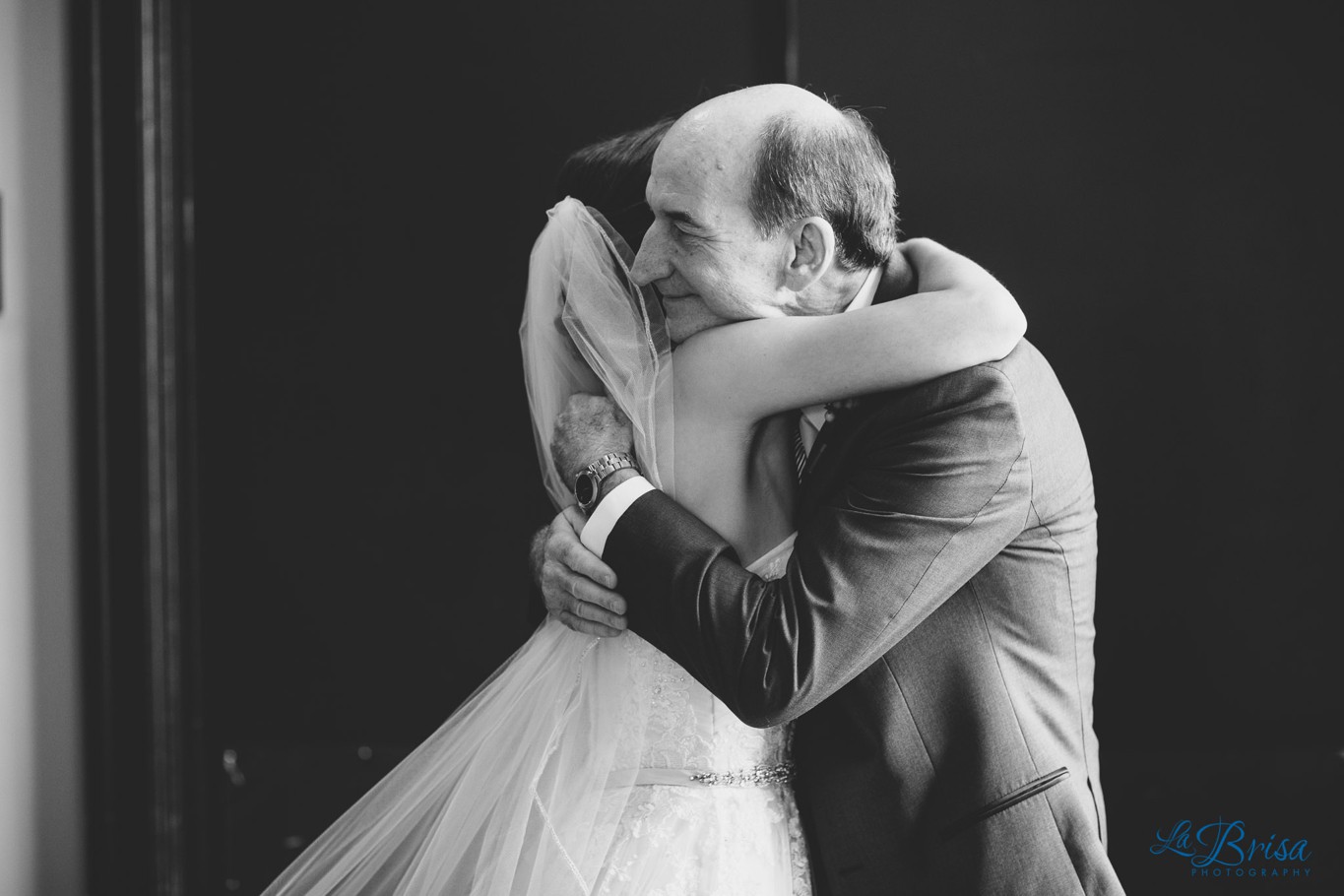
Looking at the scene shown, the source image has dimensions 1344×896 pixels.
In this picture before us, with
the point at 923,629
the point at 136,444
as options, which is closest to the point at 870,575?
the point at 923,629

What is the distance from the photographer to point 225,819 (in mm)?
2574

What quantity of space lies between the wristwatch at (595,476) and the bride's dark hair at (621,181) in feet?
1.40

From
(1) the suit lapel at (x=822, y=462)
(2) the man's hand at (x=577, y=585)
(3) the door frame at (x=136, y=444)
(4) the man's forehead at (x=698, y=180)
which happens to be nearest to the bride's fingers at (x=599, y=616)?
(2) the man's hand at (x=577, y=585)

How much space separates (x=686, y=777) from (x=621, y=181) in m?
0.85

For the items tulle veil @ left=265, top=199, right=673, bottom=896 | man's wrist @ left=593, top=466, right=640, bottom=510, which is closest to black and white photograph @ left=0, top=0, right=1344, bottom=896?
tulle veil @ left=265, top=199, right=673, bottom=896

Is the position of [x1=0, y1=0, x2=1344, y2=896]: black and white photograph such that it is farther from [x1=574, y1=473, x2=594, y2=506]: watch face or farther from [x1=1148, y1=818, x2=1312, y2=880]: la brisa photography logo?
[x1=574, y1=473, x2=594, y2=506]: watch face

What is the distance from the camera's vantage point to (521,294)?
2455mm

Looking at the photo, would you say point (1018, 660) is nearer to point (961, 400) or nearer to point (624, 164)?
point (961, 400)

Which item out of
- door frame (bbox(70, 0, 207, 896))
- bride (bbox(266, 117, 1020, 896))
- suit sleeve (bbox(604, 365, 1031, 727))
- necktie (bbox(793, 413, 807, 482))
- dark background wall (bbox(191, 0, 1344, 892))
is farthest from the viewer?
door frame (bbox(70, 0, 207, 896))

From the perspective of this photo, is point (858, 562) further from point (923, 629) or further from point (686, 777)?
point (686, 777)

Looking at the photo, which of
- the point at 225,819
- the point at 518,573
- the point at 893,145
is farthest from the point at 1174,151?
the point at 225,819

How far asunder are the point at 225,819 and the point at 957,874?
1.97 m

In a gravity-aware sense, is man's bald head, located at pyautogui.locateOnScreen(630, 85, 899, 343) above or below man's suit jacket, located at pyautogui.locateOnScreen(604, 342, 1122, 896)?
above

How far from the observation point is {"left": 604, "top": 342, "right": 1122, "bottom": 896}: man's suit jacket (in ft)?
3.79
